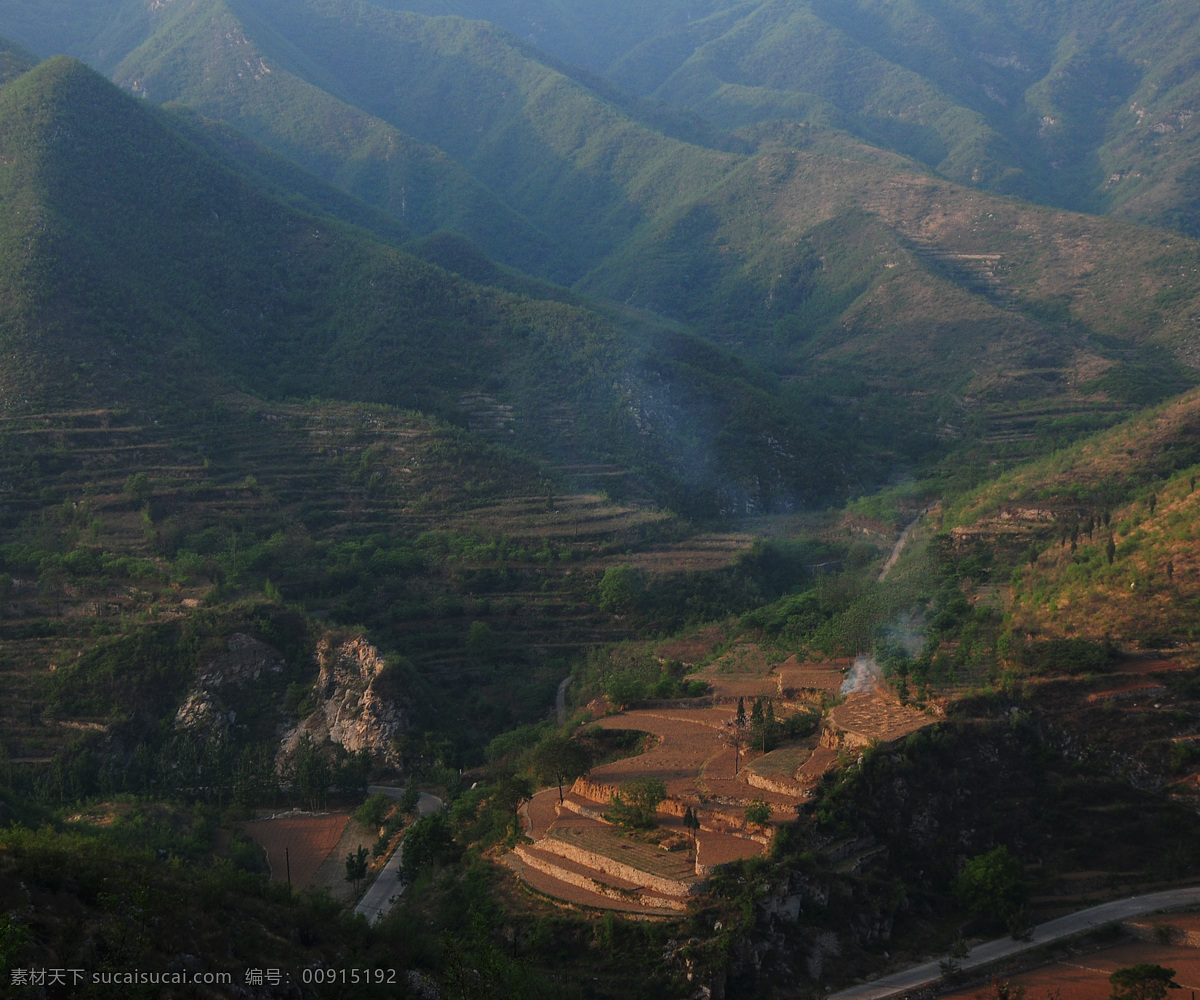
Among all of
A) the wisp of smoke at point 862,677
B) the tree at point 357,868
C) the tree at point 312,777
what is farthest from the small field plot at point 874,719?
the tree at point 312,777

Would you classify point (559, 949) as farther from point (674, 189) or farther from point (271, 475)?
point (674, 189)

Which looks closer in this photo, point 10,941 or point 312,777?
point 10,941

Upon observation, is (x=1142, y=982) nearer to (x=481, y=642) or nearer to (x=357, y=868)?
(x=357, y=868)

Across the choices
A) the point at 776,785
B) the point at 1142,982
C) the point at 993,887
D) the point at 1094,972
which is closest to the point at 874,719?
the point at 776,785

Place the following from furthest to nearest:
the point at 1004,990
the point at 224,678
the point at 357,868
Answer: the point at 224,678 → the point at 357,868 → the point at 1004,990

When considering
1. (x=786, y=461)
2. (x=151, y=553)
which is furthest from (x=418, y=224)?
(x=151, y=553)

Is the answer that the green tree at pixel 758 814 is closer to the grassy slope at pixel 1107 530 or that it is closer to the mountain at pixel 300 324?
the grassy slope at pixel 1107 530
